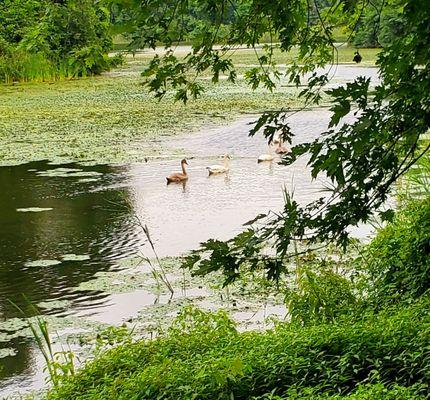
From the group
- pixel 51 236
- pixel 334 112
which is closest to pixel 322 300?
pixel 334 112

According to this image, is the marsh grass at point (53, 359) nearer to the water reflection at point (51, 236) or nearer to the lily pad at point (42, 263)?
the water reflection at point (51, 236)

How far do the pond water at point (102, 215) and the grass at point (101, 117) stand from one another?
2.68 feet

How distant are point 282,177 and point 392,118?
367 inches

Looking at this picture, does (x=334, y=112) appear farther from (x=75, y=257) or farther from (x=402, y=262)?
(x=75, y=257)

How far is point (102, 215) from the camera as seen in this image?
10.2 metres

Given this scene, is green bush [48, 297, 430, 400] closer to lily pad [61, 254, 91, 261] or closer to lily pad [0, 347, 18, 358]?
lily pad [0, 347, 18, 358]

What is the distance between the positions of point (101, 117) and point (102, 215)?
8.07m

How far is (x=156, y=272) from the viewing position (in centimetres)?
788

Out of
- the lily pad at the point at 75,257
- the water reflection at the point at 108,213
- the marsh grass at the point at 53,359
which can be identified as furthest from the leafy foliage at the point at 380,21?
the lily pad at the point at 75,257

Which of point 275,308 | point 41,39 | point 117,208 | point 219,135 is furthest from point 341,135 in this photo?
point 219,135

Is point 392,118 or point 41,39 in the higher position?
point 41,39

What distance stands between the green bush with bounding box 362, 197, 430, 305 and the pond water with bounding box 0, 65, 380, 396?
207 cm

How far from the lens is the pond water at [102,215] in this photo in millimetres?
7359

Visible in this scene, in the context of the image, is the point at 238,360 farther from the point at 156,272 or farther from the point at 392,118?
the point at 156,272
